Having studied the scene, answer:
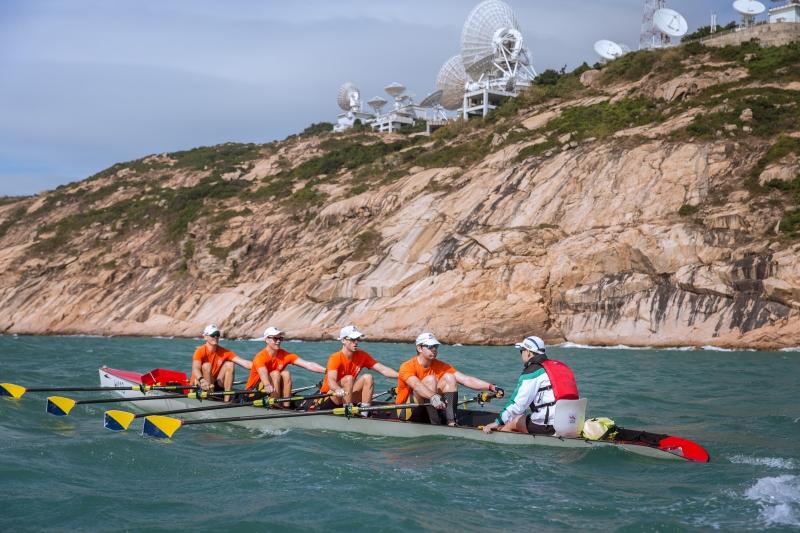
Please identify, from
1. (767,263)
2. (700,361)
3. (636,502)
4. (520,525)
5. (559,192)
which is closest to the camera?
(520,525)

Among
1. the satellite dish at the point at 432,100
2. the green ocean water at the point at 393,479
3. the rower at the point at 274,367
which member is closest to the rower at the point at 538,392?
the green ocean water at the point at 393,479

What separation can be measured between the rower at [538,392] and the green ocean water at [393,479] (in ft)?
1.13

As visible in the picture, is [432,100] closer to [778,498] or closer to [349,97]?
[349,97]

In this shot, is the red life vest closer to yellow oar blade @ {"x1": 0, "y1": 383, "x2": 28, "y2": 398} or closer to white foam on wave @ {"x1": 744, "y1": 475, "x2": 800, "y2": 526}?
white foam on wave @ {"x1": 744, "y1": 475, "x2": 800, "y2": 526}

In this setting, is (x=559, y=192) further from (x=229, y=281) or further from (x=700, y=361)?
(x=229, y=281)

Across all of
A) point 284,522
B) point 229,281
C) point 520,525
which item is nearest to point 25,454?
point 284,522

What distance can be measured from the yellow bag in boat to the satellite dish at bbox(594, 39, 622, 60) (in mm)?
46977

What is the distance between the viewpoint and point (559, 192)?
35.9m

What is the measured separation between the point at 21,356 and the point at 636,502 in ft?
87.6

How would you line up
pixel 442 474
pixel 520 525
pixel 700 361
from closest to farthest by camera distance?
pixel 520 525 < pixel 442 474 < pixel 700 361

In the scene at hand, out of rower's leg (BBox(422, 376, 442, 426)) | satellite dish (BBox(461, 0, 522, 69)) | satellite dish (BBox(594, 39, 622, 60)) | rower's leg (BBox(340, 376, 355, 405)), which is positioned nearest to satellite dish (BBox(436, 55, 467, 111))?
satellite dish (BBox(461, 0, 522, 69))

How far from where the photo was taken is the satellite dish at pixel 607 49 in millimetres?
52406

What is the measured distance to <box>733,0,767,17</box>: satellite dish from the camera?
43656mm

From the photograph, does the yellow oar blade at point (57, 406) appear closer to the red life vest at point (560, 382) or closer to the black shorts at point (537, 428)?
the black shorts at point (537, 428)
